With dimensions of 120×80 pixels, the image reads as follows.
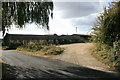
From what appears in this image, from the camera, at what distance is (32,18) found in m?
9.87

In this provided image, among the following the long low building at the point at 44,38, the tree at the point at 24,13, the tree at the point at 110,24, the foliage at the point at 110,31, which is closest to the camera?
the tree at the point at 24,13

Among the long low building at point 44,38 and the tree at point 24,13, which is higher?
the tree at point 24,13

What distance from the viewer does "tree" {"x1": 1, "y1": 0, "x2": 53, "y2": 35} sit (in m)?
9.13

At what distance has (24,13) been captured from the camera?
31.3 ft

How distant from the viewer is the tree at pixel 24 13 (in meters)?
9.13

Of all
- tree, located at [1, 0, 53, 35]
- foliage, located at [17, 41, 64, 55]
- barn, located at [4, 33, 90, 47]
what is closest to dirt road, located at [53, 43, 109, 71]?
foliage, located at [17, 41, 64, 55]

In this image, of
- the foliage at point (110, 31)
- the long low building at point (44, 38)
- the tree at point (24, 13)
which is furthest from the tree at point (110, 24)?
the long low building at point (44, 38)

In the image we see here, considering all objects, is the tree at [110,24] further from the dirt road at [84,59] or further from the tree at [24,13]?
the tree at [24,13]

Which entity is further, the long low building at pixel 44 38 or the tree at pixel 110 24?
the long low building at pixel 44 38

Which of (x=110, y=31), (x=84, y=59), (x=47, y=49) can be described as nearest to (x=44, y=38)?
(x=47, y=49)

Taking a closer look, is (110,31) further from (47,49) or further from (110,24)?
(47,49)

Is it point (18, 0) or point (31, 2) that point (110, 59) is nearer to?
point (31, 2)

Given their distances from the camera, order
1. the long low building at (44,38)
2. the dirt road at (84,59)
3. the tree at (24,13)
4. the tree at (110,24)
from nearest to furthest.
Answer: the tree at (24,13)
the dirt road at (84,59)
the tree at (110,24)
the long low building at (44,38)

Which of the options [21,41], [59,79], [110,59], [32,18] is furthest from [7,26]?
[21,41]
